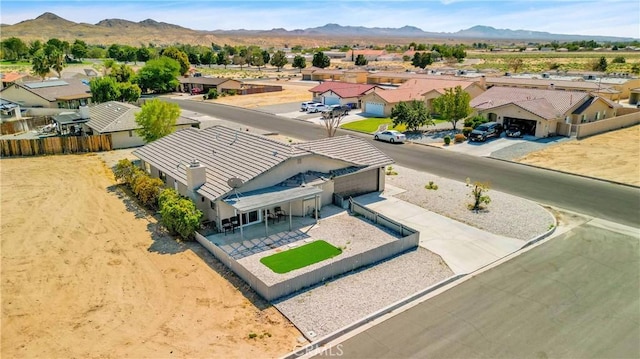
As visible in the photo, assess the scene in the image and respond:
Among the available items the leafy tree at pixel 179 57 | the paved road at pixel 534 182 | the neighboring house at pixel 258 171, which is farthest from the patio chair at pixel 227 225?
the leafy tree at pixel 179 57

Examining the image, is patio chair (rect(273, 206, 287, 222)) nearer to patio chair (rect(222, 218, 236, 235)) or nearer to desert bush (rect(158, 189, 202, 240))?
patio chair (rect(222, 218, 236, 235))

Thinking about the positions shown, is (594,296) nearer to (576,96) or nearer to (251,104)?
(576,96)

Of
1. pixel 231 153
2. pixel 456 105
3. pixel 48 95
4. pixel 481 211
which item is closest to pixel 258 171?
pixel 231 153

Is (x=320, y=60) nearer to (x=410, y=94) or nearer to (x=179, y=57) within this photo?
(x=179, y=57)

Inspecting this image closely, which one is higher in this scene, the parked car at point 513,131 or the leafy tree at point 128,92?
the leafy tree at point 128,92

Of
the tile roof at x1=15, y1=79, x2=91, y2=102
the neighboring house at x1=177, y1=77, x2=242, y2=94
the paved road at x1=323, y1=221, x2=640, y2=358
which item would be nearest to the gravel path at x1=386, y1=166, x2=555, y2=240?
the paved road at x1=323, y1=221, x2=640, y2=358

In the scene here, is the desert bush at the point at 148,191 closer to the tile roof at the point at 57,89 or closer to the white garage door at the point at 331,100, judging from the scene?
the white garage door at the point at 331,100
